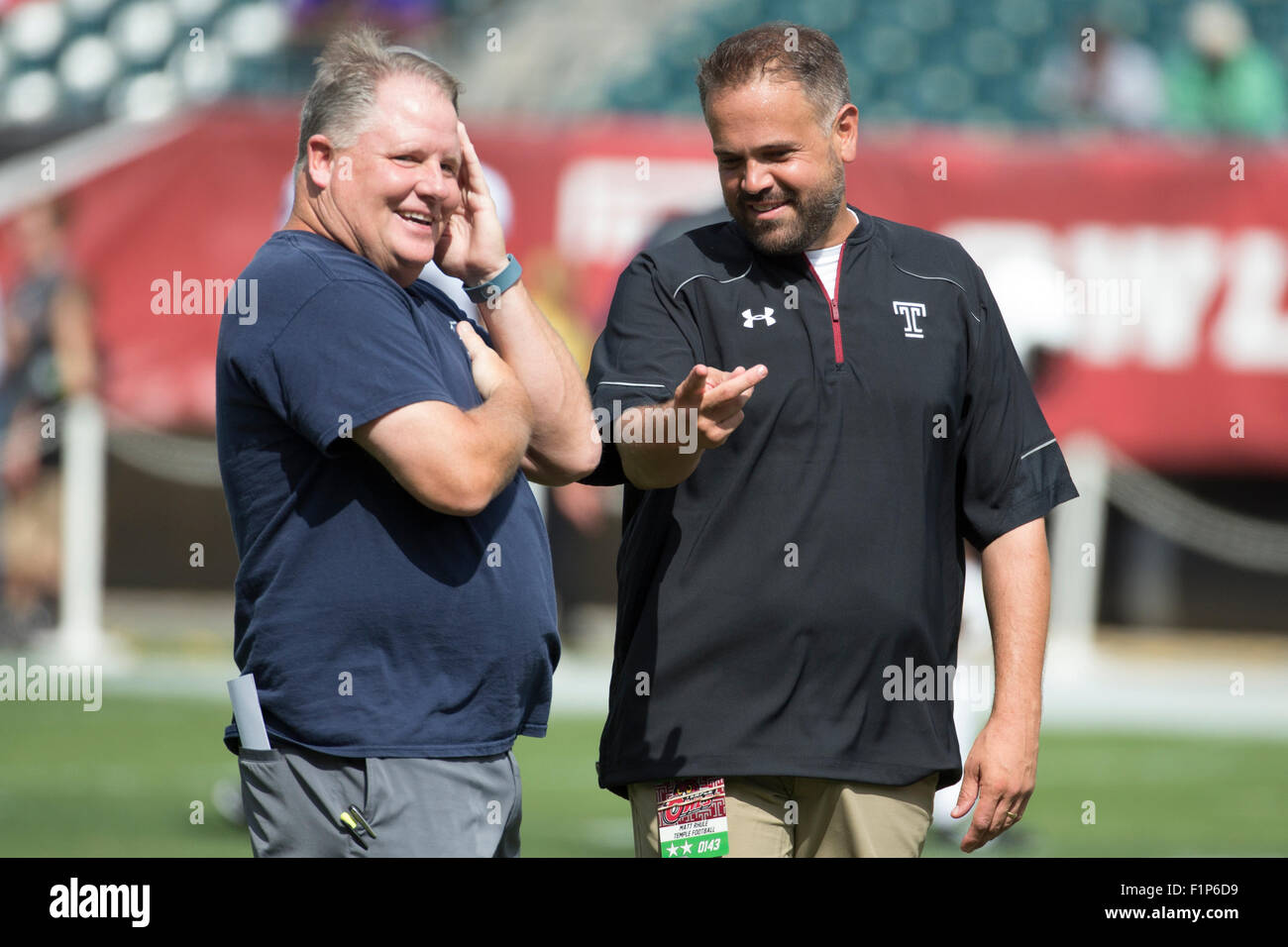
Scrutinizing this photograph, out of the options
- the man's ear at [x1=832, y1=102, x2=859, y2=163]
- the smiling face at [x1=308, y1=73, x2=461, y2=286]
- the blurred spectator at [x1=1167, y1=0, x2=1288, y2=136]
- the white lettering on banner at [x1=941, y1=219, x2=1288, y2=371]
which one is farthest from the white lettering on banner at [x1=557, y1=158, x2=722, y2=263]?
the smiling face at [x1=308, y1=73, x2=461, y2=286]

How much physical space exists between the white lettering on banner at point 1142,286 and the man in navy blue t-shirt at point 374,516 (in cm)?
906

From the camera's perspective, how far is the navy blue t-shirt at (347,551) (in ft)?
9.20

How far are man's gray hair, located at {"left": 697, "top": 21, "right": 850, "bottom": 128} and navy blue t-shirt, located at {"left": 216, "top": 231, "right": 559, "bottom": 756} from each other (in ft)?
2.77

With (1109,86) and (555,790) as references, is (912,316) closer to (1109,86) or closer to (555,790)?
(555,790)

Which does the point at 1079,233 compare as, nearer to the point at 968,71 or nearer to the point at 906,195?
the point at 906,195

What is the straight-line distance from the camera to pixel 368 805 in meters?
2.80

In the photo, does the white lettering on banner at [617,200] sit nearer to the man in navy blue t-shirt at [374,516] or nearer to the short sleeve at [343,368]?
the man in navy blue t-shirt at [374,516]

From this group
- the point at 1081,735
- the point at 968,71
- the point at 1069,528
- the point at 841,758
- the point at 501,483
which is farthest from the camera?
the point at 968,71

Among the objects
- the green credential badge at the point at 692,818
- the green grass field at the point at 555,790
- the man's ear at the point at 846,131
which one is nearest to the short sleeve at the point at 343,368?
the green credential badge at the point at 692,818

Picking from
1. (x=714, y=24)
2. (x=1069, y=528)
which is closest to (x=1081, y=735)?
(x=1069, y=528)

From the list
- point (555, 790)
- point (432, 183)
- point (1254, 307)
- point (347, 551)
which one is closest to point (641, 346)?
point (432, 183)

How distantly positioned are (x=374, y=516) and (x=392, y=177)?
62 centimetres

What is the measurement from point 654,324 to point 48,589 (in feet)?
29.9

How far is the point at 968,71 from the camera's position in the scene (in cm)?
1508
